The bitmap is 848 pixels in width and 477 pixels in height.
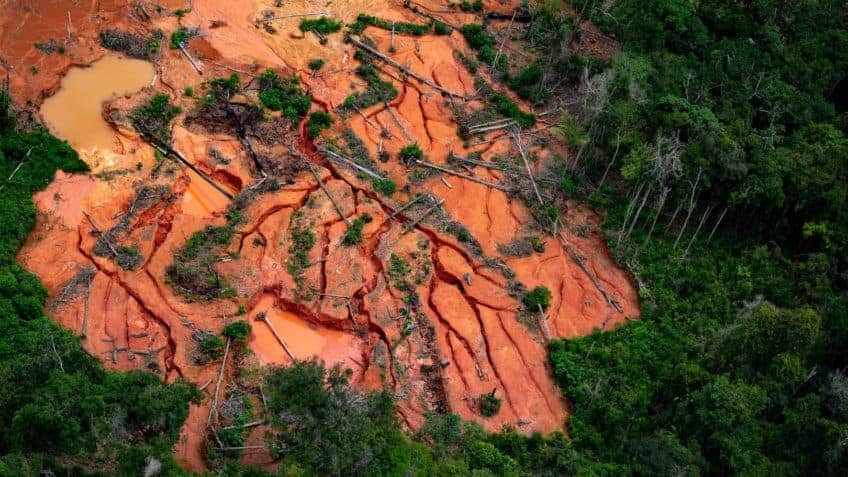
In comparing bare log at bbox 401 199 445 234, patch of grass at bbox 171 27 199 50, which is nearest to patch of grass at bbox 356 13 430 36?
patch of grass at bbox 171 27 199 50

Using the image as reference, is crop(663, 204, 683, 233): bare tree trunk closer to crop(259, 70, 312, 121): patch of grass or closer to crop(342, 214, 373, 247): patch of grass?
crop(342, 214, 373, 247): patch of grass

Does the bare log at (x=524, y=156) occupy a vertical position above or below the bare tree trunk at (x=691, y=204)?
below

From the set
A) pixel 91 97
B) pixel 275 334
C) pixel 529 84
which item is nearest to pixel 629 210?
pixel 529 84

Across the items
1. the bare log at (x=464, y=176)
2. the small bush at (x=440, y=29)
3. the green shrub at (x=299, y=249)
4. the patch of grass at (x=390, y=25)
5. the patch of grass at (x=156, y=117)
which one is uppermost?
the small bush at (x=440, y=29)

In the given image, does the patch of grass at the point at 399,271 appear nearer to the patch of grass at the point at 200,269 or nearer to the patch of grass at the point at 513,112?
the patch of grass at the point at 200,269

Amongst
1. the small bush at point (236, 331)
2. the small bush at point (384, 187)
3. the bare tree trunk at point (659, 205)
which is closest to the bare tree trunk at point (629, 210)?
the bare tree trunk at point (659, 205)

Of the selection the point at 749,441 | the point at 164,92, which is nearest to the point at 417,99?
the point at 164,92

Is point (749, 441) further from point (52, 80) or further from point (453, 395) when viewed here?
point (52, 80)
